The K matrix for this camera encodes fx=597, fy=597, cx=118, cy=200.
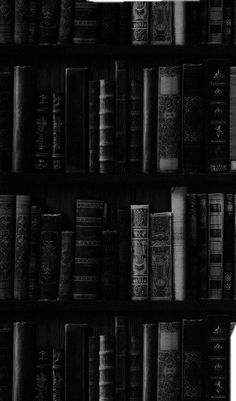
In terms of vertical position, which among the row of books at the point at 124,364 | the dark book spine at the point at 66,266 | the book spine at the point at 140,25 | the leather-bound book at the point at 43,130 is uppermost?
the book spine at the point at 140,25

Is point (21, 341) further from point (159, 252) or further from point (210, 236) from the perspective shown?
point (210, 236)

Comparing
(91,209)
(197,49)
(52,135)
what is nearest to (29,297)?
(91,209)

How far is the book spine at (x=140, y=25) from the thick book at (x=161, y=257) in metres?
0.37

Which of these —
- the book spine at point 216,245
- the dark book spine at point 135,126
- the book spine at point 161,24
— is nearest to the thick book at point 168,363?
the book spine at point 216,245

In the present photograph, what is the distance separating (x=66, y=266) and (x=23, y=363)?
0.22m

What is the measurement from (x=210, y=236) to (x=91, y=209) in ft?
0.85

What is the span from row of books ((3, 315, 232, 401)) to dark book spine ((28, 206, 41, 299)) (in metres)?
0.08

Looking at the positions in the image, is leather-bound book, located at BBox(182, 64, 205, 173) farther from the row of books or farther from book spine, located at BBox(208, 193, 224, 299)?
the row of books

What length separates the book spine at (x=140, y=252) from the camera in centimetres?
126

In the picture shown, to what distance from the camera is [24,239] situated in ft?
4.09

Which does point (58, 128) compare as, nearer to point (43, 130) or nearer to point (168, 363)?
point (43, 130)

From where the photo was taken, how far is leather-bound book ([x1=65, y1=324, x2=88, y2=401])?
4.06 feet

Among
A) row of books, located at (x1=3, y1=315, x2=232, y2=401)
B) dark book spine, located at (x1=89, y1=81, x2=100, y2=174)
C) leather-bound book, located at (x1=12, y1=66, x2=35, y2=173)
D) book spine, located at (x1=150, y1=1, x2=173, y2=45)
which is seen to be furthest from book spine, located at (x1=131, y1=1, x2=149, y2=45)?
row of books, located at (x1=3, y1=315, x2=232, y2=401)

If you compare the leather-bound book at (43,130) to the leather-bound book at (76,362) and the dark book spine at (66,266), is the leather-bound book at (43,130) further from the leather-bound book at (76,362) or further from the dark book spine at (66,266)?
the leather-bound book at (76,362)
